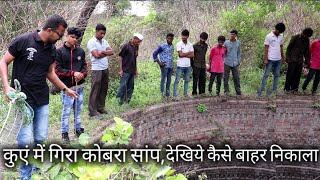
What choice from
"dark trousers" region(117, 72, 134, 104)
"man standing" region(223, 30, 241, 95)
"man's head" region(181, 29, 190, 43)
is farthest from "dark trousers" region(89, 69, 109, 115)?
"man standing" region(223, 30, 241, 95)

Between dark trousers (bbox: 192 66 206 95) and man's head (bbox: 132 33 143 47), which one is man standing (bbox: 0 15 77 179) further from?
dark trousers (bbox: 192 66 206 95)

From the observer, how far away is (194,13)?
12.5 meters

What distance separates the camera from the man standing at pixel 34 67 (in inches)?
164

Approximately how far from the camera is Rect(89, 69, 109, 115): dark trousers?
6996mm

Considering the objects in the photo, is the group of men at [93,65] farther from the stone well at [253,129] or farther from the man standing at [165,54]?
the stone well at [253,129]

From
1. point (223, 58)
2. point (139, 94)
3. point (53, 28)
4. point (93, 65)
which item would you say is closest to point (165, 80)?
point (139, 94)

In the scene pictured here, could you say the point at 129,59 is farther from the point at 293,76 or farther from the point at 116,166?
the point at 116,166

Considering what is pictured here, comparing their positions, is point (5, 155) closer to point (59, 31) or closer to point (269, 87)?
point (59, 31)

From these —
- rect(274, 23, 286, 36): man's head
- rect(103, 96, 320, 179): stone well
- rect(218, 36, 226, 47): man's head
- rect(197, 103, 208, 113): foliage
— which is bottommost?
rect(103, 96, 320, 179): stone well

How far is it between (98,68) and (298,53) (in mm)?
4441

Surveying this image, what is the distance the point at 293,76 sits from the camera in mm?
9406

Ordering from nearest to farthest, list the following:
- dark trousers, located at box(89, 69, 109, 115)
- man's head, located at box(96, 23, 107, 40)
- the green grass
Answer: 1. man's head, located at box(96, 23, 107, 40)
2. the green grass
3. dark trousers, located at box(89, 69, 109, 115)

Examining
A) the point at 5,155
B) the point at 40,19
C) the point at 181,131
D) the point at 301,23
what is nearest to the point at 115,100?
the point at 181,131

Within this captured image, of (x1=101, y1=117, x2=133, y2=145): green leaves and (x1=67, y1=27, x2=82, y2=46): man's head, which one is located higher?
(x1=67, y1=27, x2=82, y2=46): man's head
